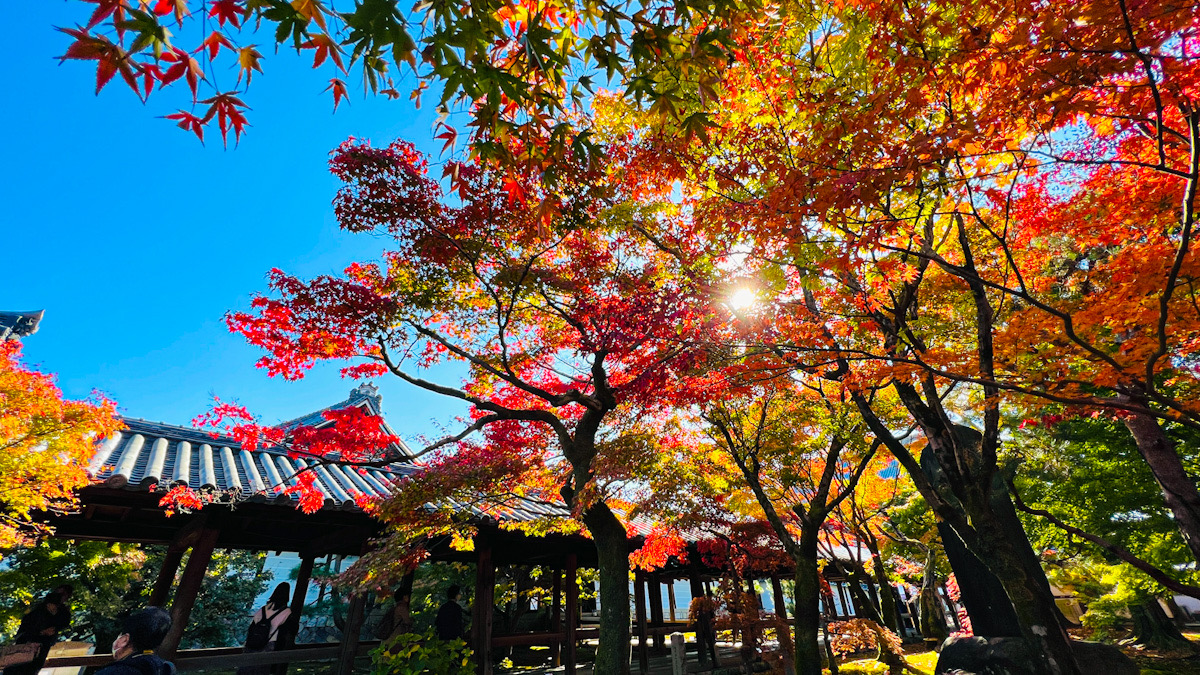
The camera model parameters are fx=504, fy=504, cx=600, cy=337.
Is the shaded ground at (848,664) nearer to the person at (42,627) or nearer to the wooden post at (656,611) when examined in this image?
the wooden post at (656,611)

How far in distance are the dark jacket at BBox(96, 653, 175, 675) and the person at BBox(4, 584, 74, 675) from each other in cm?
519

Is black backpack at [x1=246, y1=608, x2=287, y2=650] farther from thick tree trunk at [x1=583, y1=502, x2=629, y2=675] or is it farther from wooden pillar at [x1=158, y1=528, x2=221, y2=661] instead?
thick tree trunk at [x1=583, y1=502, x2=629, y2=675]

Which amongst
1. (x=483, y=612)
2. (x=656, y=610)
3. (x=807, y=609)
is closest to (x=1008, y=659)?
(x=807, y=609)

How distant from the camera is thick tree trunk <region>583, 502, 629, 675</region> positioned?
7262mm

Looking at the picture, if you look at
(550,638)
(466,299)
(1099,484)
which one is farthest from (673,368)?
(1099,484)

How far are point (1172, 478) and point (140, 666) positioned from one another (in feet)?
43.3

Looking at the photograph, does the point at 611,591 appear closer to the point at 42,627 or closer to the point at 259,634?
the point at 259,634

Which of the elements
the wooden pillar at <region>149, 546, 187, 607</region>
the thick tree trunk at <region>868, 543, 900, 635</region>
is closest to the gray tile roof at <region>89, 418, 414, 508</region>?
the wooden pillar at <region>149, 546, 187, 607</region>

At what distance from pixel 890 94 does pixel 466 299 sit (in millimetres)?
5729

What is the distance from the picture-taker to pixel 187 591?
21.4 ft

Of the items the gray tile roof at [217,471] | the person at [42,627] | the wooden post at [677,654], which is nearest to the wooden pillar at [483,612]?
the gray tile roof at [217,471]

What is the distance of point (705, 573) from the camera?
1742cm

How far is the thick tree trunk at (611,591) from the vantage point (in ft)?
23.8

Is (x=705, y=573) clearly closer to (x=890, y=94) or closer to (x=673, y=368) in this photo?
(x=673, y=368)
